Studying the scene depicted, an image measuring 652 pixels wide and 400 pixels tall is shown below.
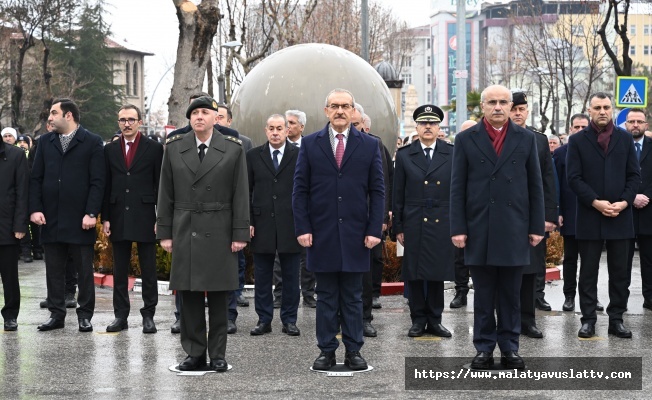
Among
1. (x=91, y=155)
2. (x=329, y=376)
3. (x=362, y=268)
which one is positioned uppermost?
(x=91, y=155)

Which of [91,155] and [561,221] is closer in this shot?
[91,155]

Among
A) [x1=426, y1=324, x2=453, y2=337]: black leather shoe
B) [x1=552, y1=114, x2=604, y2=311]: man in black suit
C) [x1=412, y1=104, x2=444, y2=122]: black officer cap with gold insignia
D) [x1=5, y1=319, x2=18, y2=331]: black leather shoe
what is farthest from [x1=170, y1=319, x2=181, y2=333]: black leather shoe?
[x1=552, y1=114, x2=604, y2=311]: man in black suit

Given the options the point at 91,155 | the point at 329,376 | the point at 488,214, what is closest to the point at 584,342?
the point at 488,214

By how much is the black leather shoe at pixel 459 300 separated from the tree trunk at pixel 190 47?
783cm

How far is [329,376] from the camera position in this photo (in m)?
8.36

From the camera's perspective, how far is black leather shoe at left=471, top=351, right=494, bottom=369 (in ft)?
27.8

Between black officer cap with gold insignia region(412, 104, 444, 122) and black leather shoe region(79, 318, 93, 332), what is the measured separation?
144 inches

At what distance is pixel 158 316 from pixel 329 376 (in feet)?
12.2

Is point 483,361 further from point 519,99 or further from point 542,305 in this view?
point 542,305

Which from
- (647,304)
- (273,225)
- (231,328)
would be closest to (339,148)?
(273,225)

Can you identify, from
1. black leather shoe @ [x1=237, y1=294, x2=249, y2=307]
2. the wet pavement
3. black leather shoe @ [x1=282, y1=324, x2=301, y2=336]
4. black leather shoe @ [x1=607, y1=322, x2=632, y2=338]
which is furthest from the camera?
black leather shoe @ [x1=237, y1=294, x2=249, y2=307]

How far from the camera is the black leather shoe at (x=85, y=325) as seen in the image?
10508mm

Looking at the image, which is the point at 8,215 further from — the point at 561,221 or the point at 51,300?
the point at 561,221

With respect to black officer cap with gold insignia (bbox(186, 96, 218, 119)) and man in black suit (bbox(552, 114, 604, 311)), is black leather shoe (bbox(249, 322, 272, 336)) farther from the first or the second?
man in black suit (bbox(552, 114, 604, 311))
